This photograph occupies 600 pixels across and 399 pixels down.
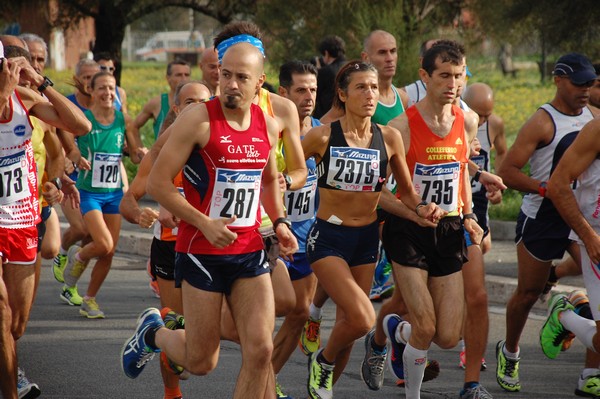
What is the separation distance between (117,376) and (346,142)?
221 cm

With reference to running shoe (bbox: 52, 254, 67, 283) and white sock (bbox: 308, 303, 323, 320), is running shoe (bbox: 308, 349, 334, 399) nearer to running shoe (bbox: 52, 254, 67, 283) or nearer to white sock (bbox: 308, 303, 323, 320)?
white sock (bbox: 308, 303, 323, 320)

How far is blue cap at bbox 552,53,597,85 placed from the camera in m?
7.47

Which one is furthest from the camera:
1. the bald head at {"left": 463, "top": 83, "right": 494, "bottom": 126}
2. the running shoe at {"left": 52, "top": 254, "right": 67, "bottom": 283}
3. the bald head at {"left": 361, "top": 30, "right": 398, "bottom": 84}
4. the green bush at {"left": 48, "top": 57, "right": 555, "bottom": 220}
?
the green bush at {"left": 48, "top": 57, "right": 555, "bottom": 220}

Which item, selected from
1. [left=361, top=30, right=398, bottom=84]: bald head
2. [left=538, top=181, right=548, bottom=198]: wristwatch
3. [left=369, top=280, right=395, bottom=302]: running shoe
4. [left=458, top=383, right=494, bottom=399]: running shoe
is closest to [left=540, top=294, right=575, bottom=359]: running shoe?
[left=538, top=181, right=548, bottom=198]: wristwatch

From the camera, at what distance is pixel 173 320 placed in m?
6.33

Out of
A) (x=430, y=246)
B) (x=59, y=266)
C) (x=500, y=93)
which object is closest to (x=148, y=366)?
(x=430, y=246)

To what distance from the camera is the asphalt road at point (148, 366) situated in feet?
23.8

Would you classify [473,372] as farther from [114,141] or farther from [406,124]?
[114,141]

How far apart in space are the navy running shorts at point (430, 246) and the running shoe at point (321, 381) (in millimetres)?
753

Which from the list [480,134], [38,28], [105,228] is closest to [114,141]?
[105,228]

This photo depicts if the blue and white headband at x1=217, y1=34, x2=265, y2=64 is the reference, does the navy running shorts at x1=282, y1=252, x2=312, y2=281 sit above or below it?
below

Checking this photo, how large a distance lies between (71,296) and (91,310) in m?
0.70

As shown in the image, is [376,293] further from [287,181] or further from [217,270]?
[217,270]

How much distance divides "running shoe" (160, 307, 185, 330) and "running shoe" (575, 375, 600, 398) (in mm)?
2568
